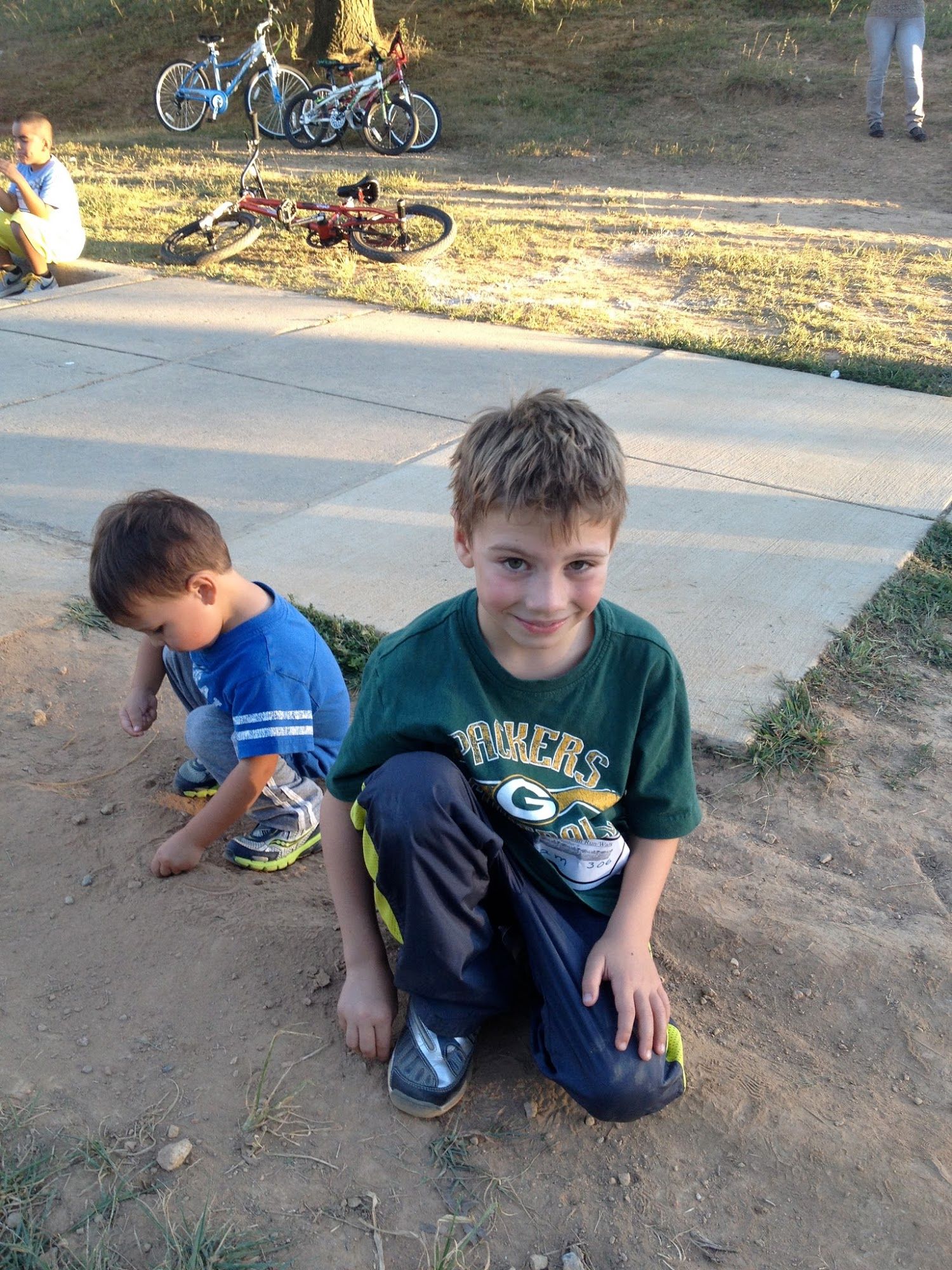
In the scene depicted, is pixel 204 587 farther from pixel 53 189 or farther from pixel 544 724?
pixel 53 189

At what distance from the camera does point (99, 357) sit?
5.89m

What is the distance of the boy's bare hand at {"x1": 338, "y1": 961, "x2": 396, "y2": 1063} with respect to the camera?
2.08 meters

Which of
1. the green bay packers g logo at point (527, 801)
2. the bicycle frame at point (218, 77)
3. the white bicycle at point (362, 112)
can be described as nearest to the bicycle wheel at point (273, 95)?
the bicycle frame at point (218, 77)

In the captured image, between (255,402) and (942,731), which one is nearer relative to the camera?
(942,731)

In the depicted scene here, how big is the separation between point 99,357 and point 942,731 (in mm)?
4555

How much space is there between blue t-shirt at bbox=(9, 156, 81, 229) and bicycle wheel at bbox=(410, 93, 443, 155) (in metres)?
5.89

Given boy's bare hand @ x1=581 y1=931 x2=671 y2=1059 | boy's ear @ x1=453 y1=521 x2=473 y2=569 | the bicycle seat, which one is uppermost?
boy's ear @ x1=453 y1=521 x2=473 y2=569

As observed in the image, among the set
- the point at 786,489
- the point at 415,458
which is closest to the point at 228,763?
the point at 415,458

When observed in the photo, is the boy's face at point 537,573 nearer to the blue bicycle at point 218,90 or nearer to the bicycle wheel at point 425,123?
the bicycle wheel at point 425,123

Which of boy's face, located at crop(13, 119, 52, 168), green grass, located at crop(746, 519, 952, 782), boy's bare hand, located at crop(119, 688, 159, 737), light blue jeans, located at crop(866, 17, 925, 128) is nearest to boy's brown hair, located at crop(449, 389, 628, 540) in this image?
boy's bare hand, located at crop(119, 688, 159, 737)

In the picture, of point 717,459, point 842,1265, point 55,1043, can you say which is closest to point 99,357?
point 717,459

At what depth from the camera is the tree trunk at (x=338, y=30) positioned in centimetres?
1459

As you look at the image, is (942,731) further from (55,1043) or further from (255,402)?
(255,402)

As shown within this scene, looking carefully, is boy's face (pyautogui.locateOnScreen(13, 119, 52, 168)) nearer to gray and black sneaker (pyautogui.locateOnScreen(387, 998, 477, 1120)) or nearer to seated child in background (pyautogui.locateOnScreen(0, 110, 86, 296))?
seated child in background (pyautogui.locateOnScreen(0, 110, 86, 296))
